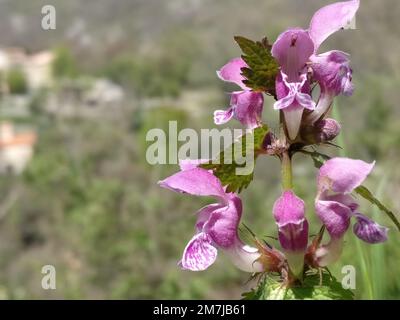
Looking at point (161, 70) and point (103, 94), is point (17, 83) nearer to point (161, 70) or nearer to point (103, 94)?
point (103, 94)

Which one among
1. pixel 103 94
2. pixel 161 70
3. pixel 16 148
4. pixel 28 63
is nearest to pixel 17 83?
pixel 28 63

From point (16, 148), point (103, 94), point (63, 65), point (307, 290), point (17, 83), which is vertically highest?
point (17, 83)

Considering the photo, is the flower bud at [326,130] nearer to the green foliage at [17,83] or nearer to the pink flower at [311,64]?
the pink flower at [311,64]

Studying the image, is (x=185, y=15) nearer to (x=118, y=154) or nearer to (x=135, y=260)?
(x=118, y=154)

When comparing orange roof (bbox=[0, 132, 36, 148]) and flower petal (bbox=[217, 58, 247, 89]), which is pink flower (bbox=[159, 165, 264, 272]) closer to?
flower petal (bbox=[217, 58, 247, 89])

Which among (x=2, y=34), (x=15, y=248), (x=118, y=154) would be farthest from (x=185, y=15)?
(x=15, y=248)

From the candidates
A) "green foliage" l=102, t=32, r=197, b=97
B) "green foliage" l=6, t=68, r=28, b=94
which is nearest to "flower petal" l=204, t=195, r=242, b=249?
"green foliage" l=102, t=32, r=197, b=97

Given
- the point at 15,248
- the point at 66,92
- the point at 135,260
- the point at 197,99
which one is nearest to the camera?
the point at 135,260
